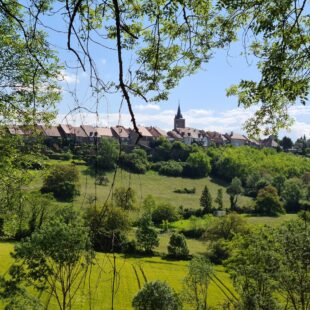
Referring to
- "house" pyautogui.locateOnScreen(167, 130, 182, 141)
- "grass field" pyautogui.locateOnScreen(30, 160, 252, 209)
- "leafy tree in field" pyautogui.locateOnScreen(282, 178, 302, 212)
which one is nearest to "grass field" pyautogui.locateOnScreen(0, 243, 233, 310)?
"grass field" pyautogui.locateOnScreen(30, 160, 252, 209)

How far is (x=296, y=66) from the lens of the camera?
460cm

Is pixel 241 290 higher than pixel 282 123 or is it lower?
lower

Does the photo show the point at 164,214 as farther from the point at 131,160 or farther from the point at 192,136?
the point at 131,160

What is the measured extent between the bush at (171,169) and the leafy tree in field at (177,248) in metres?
38.9

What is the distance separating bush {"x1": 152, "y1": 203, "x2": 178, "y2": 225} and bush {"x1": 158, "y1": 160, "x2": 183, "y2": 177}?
846 inches

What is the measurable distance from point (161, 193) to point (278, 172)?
33928 millimetres

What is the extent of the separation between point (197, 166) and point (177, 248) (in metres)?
43.3

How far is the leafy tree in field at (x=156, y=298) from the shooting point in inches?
931

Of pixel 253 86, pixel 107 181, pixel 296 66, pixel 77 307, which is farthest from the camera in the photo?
pixel 107 181

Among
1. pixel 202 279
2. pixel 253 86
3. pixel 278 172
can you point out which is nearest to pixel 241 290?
pixel 202 279

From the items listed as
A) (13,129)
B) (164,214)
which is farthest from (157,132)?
(13,129)

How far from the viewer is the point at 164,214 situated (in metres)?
64.1

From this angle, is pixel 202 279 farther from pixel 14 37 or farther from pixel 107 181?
pixel 107 181

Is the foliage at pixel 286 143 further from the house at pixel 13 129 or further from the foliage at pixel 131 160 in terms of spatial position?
the foliage at pixel 131 160
